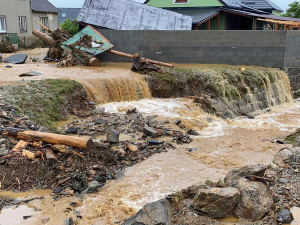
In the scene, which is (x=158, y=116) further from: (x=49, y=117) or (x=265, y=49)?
(x=265, y=49)

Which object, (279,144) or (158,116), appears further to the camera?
(158,116)

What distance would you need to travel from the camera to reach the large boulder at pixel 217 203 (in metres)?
4.74

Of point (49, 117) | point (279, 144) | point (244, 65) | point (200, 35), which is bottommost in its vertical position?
point (279, 144)

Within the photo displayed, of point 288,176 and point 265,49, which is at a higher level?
point 265,49

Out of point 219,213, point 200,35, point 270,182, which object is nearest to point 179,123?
point 270,182

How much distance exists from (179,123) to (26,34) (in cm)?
1866

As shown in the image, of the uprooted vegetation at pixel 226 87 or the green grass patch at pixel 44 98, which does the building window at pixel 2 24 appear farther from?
the uprooted vegetation at pixel 226 87

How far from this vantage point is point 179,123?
9.62 metres

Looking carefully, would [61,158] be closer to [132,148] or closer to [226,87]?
[132,148]

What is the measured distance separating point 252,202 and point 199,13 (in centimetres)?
2031

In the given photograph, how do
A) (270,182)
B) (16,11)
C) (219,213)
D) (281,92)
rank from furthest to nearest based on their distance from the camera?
(16,11) < (281,92) < (270,182) < (219,213)

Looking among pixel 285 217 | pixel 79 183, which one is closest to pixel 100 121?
pixel 79 183

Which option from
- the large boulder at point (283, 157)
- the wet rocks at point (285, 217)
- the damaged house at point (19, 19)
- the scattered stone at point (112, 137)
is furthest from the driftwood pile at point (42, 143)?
the damaged house at point (19, 19)

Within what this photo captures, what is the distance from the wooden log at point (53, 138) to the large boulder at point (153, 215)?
2.24 m
